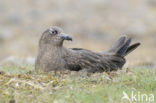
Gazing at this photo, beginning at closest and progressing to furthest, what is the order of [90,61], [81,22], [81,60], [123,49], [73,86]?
[73,86] → [81,60] → [90,61] → [123,49] → [81,22]

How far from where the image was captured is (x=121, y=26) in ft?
95.1

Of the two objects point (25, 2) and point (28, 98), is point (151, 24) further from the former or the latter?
point (28, 98)

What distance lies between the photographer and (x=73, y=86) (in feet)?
31.1

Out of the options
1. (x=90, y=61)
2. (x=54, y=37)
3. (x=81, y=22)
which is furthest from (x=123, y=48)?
(x=81, y=22)

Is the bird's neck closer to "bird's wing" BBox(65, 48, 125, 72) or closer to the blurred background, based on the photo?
"bird's wing" BBox(65, 48, 125, 72)

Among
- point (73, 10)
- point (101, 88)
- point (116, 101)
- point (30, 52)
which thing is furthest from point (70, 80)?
point (73, 10)

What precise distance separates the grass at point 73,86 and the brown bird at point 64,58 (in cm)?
48

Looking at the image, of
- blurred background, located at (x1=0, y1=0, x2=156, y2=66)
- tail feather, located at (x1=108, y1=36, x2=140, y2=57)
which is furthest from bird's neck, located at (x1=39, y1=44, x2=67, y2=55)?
blurred background, located at (x1=0, y1=0, x2=156, y2=66)

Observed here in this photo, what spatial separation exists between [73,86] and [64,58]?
2.21 metres

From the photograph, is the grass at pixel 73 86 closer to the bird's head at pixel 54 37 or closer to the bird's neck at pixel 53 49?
the bird's neck at pixel 53 49

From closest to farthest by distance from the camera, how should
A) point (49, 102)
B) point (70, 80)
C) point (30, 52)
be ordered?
1. point (49, 102)
2. point (70, 80)
3. point (30, 52)

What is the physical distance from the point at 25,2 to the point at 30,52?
8.07m

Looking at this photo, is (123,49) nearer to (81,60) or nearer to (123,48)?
(123,48)

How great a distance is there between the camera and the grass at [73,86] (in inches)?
338
